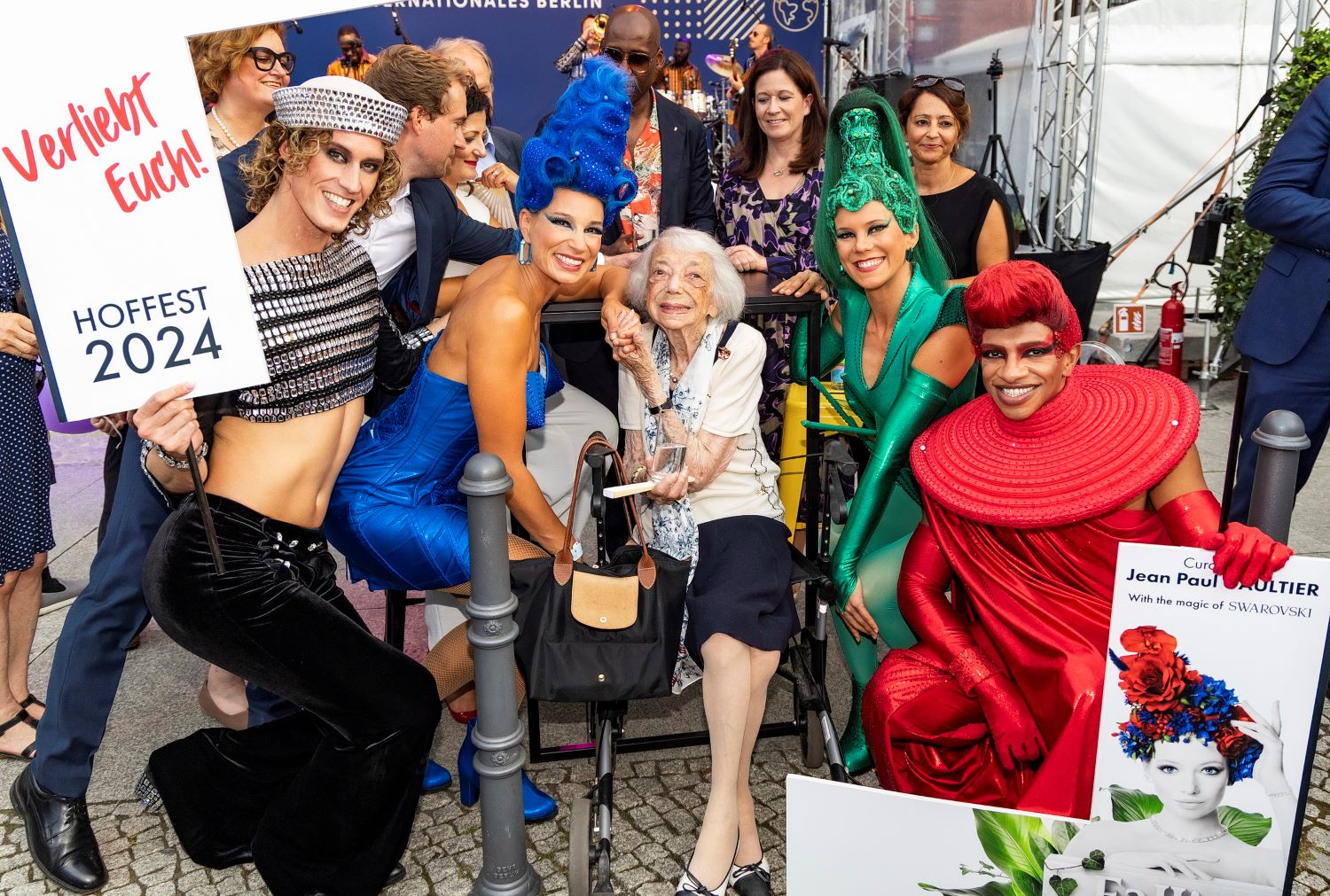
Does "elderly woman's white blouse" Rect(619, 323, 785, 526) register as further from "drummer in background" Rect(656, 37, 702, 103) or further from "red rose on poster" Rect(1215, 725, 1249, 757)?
"drummer in background" Rect(656, 37, 702, 103)

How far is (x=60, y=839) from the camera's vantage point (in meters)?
2.91

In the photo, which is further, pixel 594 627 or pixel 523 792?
pixel 523 792

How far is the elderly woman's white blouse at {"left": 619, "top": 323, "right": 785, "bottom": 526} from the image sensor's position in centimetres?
312

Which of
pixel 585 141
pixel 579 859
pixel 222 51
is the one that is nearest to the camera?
pixel 579 859

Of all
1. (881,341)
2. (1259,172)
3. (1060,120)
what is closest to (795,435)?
(881,341)

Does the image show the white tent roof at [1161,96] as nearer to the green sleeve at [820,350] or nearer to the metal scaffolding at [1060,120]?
the metal scaffolding at [1060,120]

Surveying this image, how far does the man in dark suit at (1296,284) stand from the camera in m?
3.56

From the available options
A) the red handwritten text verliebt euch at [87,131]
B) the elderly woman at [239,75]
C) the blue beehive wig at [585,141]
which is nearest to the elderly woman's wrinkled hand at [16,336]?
the elderly woman at [239,75]

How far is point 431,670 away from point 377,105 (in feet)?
5.43

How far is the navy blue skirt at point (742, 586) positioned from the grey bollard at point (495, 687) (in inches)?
20.9

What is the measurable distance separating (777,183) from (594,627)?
2.13 metres

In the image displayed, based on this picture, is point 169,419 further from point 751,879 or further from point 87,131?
point 751,879

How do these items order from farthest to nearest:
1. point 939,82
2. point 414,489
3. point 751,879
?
point 939,82 → point 414,489 → point 751,879

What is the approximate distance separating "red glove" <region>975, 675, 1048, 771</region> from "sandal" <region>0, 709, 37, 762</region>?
2943 mm
